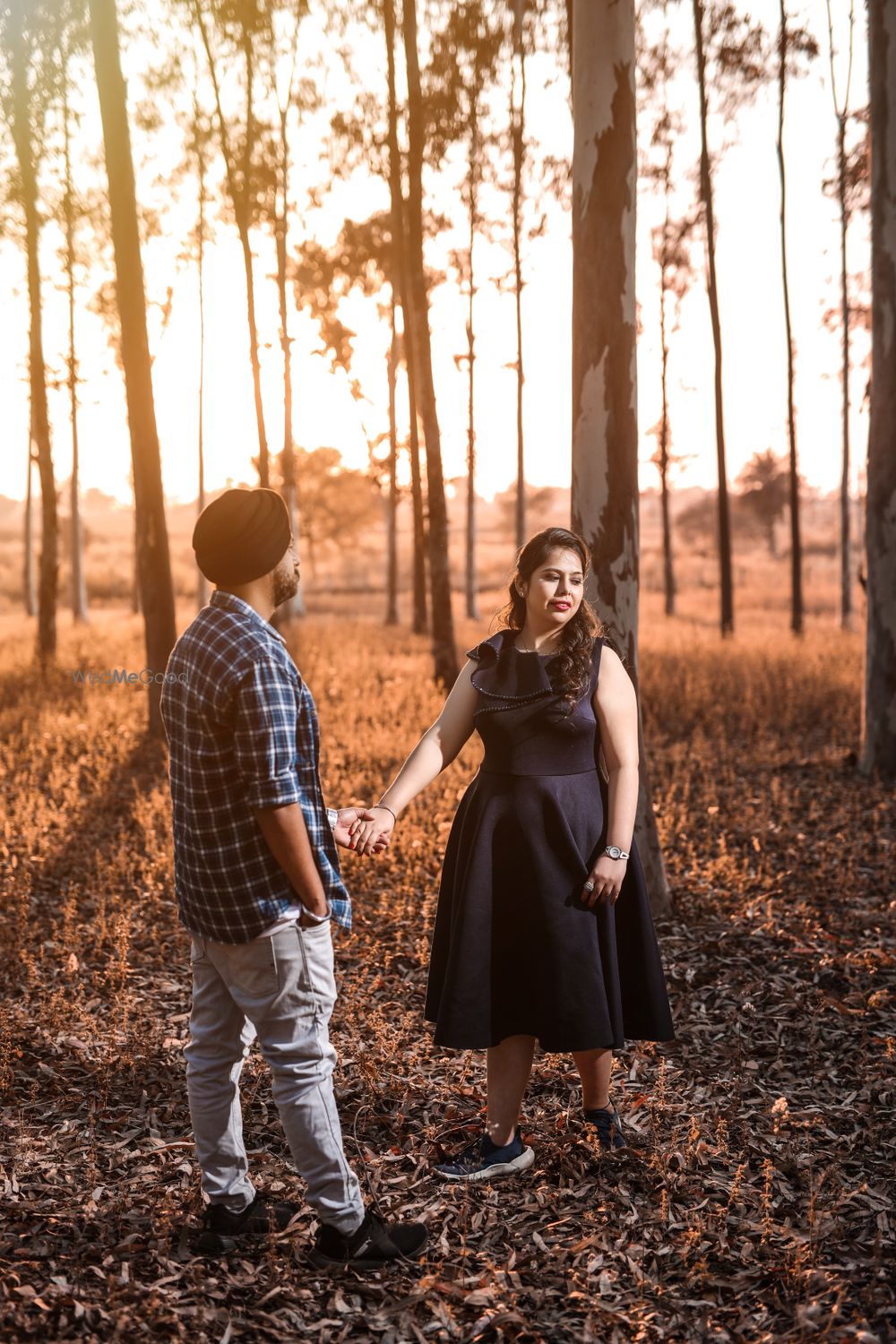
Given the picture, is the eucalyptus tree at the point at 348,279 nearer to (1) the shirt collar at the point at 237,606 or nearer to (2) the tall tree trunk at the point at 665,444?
(2) the tall tree trunk at the point at 665,444

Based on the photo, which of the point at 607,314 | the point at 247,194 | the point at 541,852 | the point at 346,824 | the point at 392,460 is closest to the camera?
the point at 346,824

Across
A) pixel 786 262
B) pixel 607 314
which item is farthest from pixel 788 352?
pixel 607 314

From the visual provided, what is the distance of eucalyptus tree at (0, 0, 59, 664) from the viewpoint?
1364 centimetres

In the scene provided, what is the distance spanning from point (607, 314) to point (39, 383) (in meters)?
12.2

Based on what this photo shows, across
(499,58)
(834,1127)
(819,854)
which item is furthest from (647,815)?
(499,58)

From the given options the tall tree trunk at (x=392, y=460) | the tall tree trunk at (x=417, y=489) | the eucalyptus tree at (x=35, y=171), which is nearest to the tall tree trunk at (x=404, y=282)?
the tall tree trunk at (x=417, y=489)

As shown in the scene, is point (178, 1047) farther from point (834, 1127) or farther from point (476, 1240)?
point (834, 1127)

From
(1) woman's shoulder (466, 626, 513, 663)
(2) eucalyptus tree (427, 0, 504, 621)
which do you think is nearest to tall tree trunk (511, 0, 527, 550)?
(2) eucalyptus tree (427, 0, 504, 621)

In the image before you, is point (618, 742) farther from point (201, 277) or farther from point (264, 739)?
point (201, 277)

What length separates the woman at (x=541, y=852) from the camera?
11.6ft

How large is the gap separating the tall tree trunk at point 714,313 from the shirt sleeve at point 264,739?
57.3 feet

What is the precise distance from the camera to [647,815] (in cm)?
620

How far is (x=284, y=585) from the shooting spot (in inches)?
119

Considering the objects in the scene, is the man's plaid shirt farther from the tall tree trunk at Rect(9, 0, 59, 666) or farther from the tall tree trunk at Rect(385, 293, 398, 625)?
the tall tree trunk at Rect(385, 293, 398, 625)
